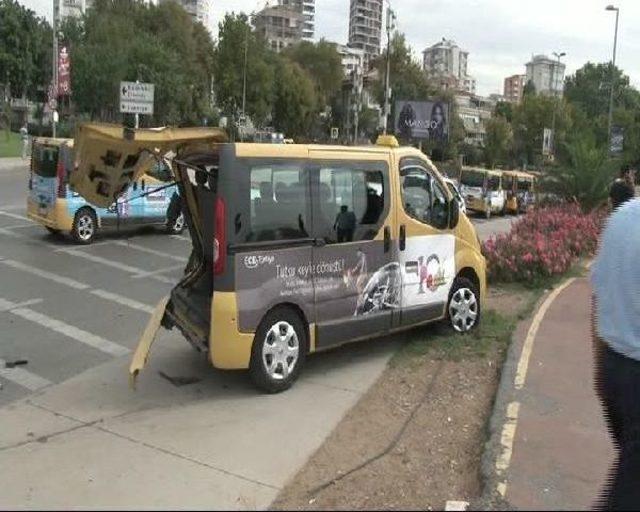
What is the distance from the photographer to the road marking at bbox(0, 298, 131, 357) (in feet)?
26.4

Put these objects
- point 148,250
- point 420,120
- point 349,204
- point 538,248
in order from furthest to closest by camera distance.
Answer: point 420,120 < point 148,250 < point 538,248 < point 349,204

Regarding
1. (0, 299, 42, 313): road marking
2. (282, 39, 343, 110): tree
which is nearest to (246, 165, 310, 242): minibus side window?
(0, 299, 42, 313): road marking

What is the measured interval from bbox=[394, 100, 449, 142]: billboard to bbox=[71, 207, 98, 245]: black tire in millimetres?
25147

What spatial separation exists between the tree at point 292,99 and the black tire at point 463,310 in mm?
67630

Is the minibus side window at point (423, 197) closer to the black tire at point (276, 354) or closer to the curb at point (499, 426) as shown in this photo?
the curb at point (499, 426)

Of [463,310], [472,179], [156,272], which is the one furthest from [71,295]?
[472,179]

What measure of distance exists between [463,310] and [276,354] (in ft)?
8.56

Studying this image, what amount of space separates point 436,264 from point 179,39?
210ft

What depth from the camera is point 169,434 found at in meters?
5.46

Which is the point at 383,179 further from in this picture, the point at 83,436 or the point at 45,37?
the point at 45,37

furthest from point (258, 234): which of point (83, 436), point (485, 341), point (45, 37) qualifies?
point (45, 37)

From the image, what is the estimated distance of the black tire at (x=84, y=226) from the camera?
15.0 meters

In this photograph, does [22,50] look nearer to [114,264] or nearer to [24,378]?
[114,264]

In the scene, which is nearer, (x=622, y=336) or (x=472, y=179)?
(x=622, y=336)
